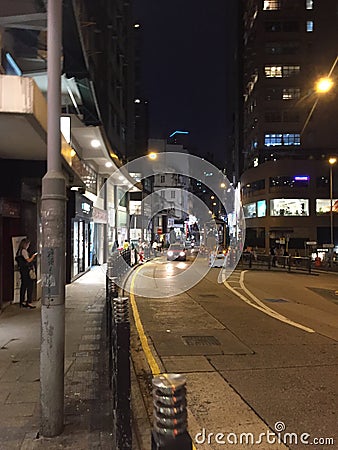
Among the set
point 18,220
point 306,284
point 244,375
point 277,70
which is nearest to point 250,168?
point 277,70

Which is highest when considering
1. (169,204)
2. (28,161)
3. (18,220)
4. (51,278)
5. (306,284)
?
(169,204)

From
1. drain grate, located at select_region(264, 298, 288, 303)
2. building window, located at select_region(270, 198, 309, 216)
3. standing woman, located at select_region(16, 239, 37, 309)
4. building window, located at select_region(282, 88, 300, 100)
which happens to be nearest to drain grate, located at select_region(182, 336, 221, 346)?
standing woman, located at select_region(16, 239, 37, 309)

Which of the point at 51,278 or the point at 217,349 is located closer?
the point at 51,278

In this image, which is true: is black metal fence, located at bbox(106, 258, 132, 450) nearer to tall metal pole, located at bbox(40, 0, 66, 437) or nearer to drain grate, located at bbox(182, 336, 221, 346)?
tall metal pole, located at bbox(40, 0, 66, 437)

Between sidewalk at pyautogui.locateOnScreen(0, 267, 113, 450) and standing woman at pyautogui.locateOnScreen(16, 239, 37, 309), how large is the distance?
808 millimetres

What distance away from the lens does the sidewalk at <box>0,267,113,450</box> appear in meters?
4.41

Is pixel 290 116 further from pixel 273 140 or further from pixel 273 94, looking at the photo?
pixel 273 94

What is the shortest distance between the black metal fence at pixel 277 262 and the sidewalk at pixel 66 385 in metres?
21.4

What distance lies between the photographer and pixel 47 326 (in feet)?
14.8

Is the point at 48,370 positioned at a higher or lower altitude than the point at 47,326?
lower

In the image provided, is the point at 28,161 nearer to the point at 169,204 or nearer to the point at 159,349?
the point at 159,349

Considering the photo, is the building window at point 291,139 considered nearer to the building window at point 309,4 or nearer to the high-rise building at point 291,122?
the high-rise building at point 291,122

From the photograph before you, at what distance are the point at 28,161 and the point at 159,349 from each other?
5928mm

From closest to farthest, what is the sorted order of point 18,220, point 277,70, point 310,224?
1. point 18,220
2. point 310,224
3. point 277,70
